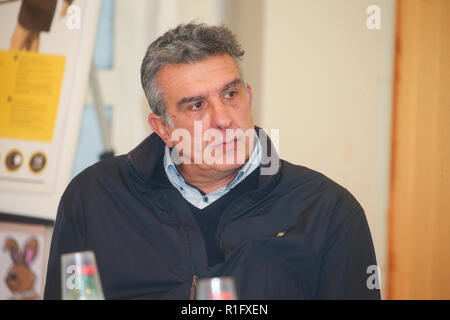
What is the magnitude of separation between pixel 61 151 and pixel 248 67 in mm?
716

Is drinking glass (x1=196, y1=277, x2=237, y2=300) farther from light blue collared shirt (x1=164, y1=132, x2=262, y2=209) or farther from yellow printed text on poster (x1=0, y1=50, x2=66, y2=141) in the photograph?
yellow printed text on poster (x1=0, y1=50, x2=66, y2=141)

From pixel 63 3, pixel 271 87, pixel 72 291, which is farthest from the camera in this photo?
pixel 63 3

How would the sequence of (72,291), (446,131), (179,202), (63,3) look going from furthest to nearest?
(63,3) < (446,131) < (179,202) < (72,291)

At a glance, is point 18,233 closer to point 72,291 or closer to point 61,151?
point 61,151

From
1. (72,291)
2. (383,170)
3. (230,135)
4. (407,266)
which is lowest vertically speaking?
(407,266)

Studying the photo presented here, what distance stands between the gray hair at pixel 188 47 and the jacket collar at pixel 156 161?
97 mm

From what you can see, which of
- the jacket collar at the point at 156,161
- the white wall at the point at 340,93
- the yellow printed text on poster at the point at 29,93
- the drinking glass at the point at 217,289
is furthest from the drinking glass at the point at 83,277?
the yellow printed text on poster at the point at 29,93

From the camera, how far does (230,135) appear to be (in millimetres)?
1381

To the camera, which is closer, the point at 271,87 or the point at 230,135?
the point at 230,135

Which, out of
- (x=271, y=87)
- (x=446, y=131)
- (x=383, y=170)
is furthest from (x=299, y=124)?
(x=446, y=131)

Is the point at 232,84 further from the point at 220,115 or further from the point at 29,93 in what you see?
the point at 29,93

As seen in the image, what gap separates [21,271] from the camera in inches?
72.6

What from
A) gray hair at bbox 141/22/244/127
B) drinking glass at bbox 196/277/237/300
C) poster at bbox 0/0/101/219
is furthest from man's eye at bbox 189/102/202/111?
drinking glass at bbox 196/277/237/300

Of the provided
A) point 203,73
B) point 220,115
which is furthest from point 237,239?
point 203,73
